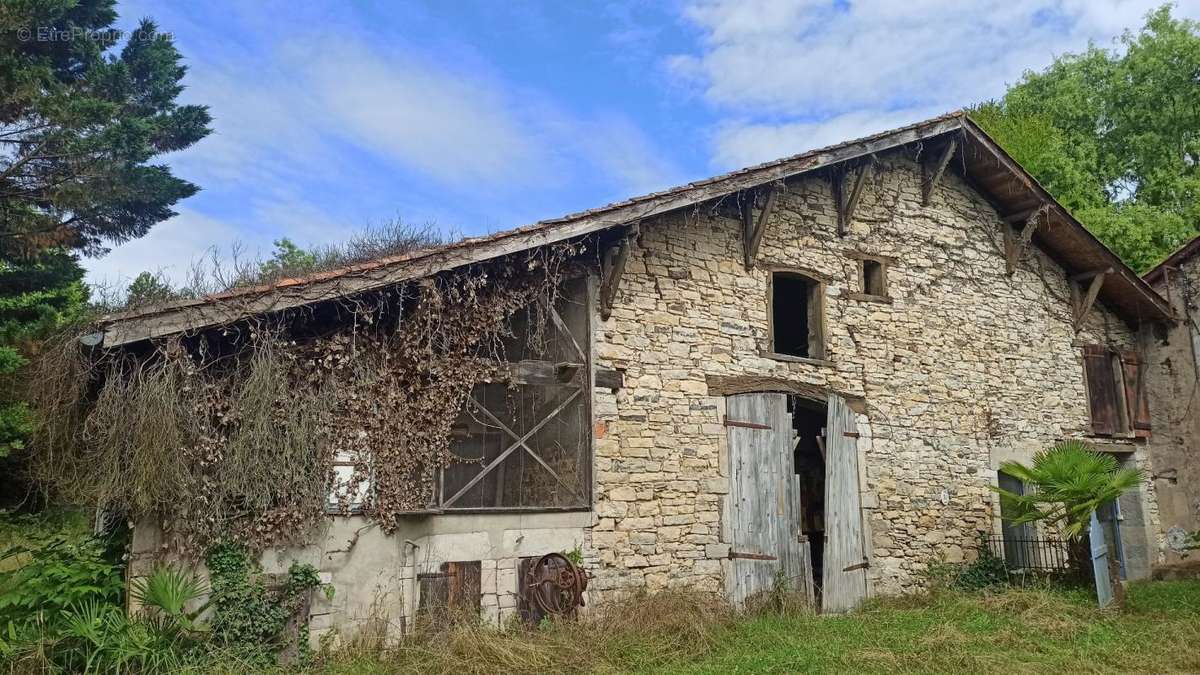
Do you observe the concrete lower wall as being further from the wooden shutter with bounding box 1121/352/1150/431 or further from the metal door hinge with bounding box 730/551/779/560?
the wooden shutter with bounding box 1121/352/1150/431

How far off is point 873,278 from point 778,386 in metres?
2.38

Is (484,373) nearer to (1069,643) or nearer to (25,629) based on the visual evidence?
(25,629)

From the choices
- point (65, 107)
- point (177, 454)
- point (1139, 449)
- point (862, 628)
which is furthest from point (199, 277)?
point (1139, 449)

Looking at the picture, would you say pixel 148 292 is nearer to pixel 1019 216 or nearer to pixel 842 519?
pixel 842 519

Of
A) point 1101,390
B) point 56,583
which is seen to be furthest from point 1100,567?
point 56,583

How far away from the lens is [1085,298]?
12211 millimetres

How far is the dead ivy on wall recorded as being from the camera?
6.37 metres

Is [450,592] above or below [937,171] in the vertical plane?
below

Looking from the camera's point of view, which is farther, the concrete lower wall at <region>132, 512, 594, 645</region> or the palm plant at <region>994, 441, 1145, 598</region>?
the palm plant at <region>994, 441, 1145, 598</region>

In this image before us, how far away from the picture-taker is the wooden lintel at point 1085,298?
1197 centimetres

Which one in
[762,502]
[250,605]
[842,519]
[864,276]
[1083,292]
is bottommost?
[250,605]

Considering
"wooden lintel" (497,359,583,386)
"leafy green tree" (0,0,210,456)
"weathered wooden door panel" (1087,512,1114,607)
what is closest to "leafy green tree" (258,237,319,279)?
"leafy green tree" (0,0,210,456)

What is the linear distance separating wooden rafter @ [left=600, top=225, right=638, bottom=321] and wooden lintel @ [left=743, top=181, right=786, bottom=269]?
1787 mm

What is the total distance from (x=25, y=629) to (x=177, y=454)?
1.58 m
